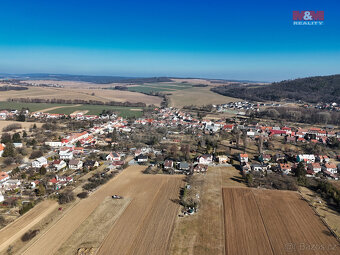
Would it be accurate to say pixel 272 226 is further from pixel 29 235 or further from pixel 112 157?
pixel 112 157

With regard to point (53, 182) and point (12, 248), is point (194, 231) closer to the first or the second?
point (12, 248)

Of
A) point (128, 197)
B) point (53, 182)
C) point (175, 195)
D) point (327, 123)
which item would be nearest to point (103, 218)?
point (128, 197)

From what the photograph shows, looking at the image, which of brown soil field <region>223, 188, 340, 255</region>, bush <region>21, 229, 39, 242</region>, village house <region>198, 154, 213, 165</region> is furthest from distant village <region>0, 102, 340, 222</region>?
brown soil field <region>223, 188, 340, 255</region>

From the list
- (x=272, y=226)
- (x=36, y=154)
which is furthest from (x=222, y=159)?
(x=36, y=154)

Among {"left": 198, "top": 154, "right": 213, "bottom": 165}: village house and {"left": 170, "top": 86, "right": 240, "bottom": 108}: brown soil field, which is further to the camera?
{"left": 170, "top": 86, "right": 240, "bottom": 108}: brown soil field

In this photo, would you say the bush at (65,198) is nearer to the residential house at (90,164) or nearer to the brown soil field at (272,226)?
the residential house at (90,164)

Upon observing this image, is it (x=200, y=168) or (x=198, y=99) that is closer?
(x=200, y=168)

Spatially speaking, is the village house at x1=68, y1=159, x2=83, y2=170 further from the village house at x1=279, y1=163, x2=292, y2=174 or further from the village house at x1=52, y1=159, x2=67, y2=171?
the village house at x1=279, y1=163, x2=292, y2=174
